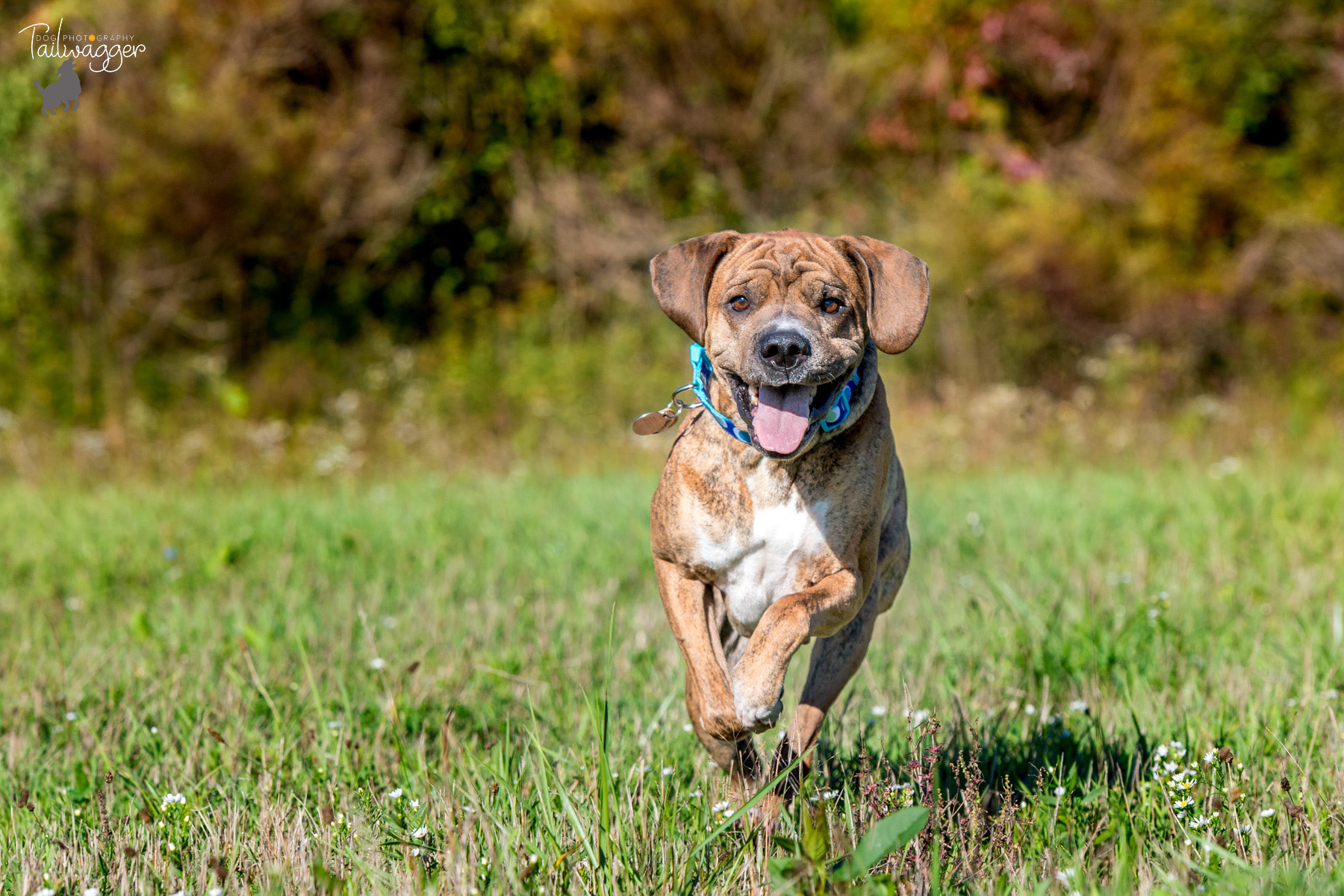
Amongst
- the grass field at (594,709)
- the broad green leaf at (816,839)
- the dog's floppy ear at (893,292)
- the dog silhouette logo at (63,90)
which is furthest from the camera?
the dog silhouette logo at (63,90)

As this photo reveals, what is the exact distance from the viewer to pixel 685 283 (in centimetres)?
304

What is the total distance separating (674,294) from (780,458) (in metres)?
0.57

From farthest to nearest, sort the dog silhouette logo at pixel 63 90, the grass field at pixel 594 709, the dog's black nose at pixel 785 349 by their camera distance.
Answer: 1. the dog silhouette logo at pixel 63 90
2. the dog's black nose at pixel 785 349
3. the grass field at pixel 594 709

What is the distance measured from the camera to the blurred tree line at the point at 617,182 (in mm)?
12156

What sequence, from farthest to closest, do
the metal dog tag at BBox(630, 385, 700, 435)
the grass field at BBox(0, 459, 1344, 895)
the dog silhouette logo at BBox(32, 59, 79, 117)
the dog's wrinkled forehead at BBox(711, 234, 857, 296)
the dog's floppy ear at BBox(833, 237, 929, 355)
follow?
the dog silhouette logo at BBox(32, 59, 79, 117) < the metal dog tag at BBox(630, 385, 700, 435) < the dog's wrinkled forehead at BBox(711, 234, 857, 296) < the dog's floppy ear at BBox(833, 237, 929, 355) < the grass field at BBox(0, 459, 1344, 895)

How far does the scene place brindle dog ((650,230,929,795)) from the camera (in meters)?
2.78

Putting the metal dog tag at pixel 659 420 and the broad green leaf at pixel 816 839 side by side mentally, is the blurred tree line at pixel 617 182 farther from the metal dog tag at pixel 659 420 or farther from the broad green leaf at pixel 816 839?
the broad green leaf at pixel 816 839

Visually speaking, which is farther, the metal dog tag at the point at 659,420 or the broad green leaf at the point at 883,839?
the metal dog tag at the point at 659,420

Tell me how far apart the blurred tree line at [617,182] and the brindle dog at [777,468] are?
8.82 m

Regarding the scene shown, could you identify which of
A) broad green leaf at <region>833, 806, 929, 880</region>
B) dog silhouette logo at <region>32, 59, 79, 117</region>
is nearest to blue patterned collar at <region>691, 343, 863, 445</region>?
broad green leaf at <region>833, 806, 929, 880</region>

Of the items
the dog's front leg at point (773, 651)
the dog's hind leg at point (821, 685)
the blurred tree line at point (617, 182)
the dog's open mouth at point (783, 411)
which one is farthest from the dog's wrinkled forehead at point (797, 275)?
the blurred tree line at point (617, 182)

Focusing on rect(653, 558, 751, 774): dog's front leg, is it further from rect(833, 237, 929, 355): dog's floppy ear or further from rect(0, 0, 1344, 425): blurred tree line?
rect(0, 0, 1344, 425): blurred tree line

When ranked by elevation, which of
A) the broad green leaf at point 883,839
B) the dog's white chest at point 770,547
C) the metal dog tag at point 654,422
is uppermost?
the metal dog tag at point 654,422

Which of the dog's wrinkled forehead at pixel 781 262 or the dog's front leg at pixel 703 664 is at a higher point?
the dog's wrinkled forehead at pixel 781 262
